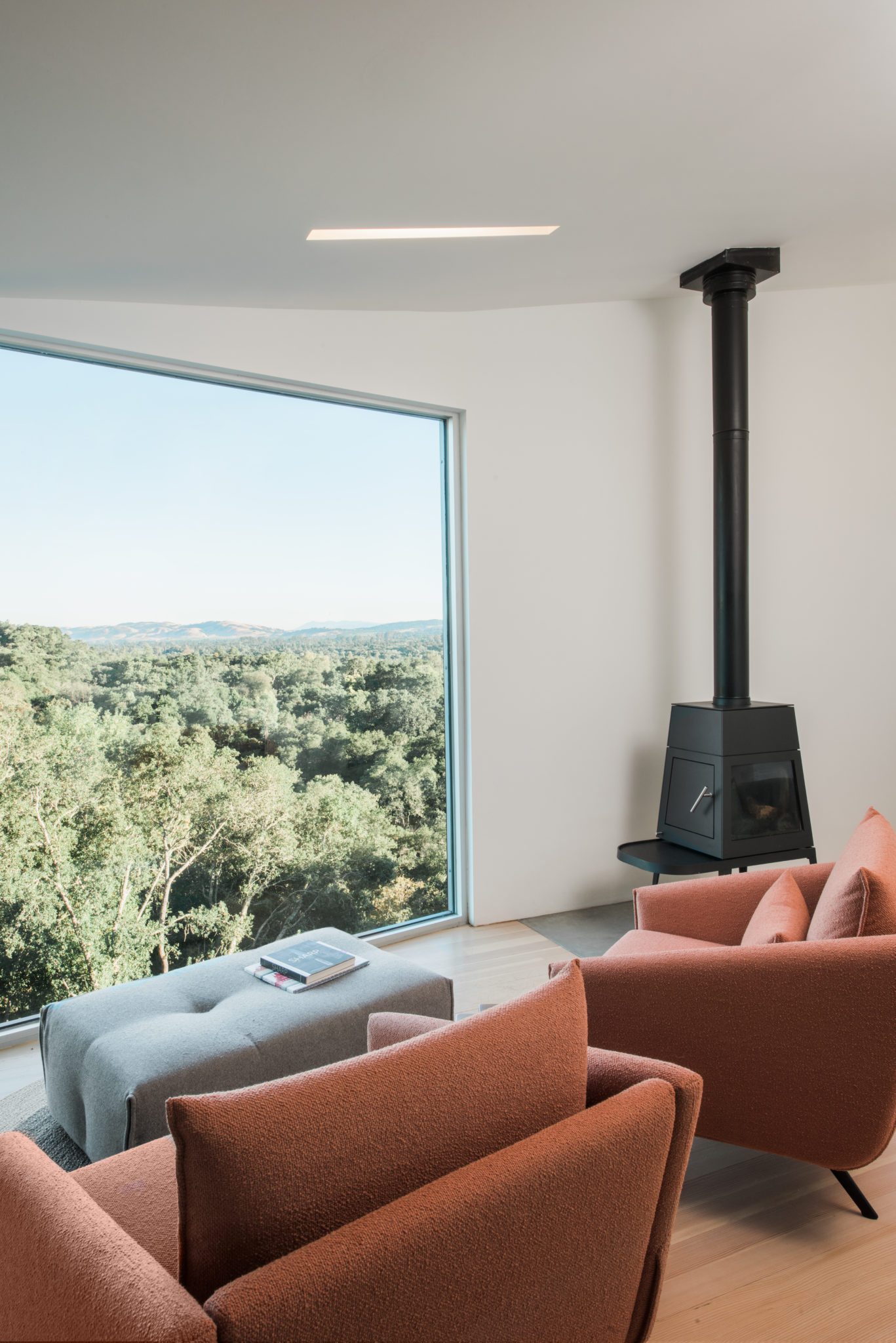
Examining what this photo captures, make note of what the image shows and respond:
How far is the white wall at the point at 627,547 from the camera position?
401 cm

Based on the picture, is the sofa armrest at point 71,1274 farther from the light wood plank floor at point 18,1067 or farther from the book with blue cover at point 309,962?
the light wood plank floor at point 18,1067

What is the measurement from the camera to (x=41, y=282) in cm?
278

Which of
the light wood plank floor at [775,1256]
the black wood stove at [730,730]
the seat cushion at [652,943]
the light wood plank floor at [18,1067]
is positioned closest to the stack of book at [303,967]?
the seat cushion at [652,943]

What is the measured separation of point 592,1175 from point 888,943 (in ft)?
3.09

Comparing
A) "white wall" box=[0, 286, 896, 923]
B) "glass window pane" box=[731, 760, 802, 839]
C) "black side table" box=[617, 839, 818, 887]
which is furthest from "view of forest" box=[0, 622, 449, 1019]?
"glass window pane" box=[731, 760, 802, 839]

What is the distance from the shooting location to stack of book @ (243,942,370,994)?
7.76 feet

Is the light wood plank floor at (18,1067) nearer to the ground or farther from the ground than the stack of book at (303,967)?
nearer to the ground

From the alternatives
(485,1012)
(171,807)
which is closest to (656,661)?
(171,807)

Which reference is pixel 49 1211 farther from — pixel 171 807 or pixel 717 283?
pixel 717 283

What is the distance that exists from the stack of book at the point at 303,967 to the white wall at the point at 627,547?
5.13 ft

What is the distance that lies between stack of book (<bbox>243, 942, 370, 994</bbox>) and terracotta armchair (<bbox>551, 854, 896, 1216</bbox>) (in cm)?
79

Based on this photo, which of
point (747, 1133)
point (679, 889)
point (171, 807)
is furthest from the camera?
point (171, 807)

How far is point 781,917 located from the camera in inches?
82.3

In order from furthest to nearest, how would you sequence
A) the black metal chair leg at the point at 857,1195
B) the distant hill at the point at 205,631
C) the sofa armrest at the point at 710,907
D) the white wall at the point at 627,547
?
the white wall at the point at 627,547 → the distant hill at the point at 205,631 → the sofa armrest at the point at 710,907 → the black metal chair leg at the point at 857,1195
